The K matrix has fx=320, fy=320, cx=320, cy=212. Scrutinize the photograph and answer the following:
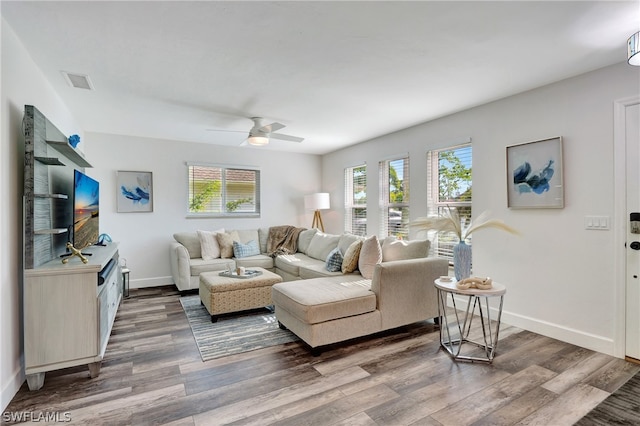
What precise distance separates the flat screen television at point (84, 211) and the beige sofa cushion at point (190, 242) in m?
1.32

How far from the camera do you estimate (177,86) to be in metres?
3.14

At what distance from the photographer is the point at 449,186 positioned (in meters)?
4.23

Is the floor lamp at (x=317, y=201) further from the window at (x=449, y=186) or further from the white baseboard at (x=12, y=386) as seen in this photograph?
the white baseboard at (x=12, y=386)

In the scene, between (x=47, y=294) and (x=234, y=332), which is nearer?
(x=47, y=294)

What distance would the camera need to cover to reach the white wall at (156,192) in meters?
5.00

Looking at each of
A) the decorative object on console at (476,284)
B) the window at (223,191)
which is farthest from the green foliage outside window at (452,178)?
the window at (223,191)

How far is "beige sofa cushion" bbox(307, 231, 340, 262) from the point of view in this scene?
15.7 feet

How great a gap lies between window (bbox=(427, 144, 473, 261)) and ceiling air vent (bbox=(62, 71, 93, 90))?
399cm

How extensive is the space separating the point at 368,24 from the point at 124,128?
13.5ft

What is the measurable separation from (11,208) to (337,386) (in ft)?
8.39

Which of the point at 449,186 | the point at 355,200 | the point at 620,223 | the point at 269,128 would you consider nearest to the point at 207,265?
the point at 269,128

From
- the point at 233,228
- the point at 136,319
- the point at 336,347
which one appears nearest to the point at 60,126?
the point at 136,319

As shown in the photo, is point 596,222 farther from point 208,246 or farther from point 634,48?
point 208,246

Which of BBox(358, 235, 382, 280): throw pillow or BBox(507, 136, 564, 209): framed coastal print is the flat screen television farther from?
BBox(507, 136, 564, 209): framed coastal print
